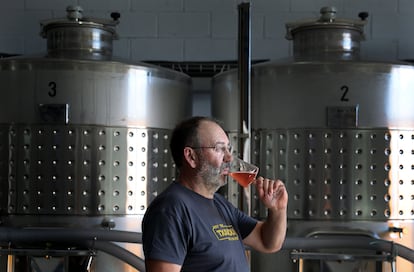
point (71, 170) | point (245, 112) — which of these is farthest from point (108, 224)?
point (245, 112)

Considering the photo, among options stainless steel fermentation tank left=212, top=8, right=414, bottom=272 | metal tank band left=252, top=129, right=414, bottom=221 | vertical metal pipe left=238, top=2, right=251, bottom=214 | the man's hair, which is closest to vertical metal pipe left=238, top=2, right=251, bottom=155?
vertical metal pipe left=238, top=2, right=251, bottom=214

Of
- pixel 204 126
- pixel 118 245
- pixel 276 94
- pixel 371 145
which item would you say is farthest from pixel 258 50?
pixel 204 126

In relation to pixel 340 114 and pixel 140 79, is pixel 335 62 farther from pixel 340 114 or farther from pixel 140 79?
pixel 140 79

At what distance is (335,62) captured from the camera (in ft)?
9.07

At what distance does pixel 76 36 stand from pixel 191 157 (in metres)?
1.41

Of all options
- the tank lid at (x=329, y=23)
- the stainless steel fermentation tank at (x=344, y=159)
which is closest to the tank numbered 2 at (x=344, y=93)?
the stainless steel fermentation tank at (x=344, y=159)

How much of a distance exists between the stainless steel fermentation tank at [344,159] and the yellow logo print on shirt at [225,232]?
2.94ft

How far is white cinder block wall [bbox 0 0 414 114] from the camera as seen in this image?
146 inches

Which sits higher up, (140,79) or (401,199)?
(140,79)

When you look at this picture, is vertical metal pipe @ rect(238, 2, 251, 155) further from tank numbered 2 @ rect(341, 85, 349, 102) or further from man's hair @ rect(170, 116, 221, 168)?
man's hair @ rect(170, 116, 221, 168)

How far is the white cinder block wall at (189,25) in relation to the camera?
371 cm

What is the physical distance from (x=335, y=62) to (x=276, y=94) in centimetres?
27

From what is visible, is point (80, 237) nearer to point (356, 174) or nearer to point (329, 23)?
point (356, 174)

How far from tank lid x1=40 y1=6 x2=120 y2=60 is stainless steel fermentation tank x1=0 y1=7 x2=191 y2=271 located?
0.54ft
